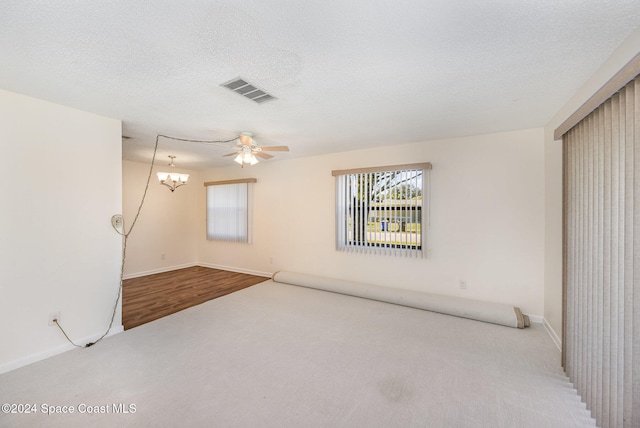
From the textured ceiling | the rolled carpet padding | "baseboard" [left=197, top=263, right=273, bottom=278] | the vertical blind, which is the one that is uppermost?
the textured ceiling

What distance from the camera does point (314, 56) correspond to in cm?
181

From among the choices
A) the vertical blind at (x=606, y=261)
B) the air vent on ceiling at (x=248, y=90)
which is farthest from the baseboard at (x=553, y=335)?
the air vent on ceiling at (x=248, y=90)

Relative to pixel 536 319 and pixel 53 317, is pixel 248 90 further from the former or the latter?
pixel 536 319

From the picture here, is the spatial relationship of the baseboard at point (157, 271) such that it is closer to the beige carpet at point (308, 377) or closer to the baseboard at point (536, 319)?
the beige carpet at point (308, 377)

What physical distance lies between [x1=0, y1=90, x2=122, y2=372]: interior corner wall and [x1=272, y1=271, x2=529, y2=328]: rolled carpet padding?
2.87 m

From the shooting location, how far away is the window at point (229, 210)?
19.1 feet

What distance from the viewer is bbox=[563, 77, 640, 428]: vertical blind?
142 centimetres

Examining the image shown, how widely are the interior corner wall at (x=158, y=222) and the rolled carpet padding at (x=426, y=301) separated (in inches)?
127

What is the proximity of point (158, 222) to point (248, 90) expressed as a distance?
195 inches

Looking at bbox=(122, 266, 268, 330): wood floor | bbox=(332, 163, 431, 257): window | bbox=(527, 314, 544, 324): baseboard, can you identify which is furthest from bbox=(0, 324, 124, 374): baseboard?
bbox=(527, 314, 544, 324): baseboard

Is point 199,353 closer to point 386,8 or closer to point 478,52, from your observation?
point 386,8

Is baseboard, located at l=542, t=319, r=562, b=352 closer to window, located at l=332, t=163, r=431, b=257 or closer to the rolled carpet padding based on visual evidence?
the rolled carpet padding

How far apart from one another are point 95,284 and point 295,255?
3.14 metres

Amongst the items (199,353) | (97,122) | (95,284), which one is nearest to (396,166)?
(199,353)
